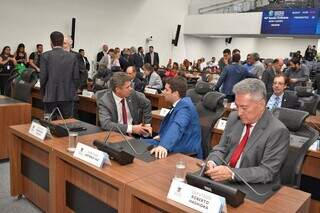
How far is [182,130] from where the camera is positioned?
2465 mm

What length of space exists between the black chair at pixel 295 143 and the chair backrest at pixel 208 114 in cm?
59

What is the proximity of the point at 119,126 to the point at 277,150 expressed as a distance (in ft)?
4.46

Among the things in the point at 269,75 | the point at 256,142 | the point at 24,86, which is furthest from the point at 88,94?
the point at 256,142

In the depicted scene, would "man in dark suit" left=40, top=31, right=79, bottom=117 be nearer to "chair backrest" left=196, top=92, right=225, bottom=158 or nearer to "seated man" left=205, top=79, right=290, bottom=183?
"chair backrest" left=196, top=92, right=225, bottom=158

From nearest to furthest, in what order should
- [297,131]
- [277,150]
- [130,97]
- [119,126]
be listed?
[277,150] < [297,131] < [119,126] < [130,97]

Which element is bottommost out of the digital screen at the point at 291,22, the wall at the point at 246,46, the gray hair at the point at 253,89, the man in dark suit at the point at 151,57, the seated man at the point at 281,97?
the seated man at the point at 281,97

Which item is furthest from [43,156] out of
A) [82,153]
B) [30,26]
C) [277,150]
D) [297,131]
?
[30,26]

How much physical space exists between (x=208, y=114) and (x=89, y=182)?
127 cm

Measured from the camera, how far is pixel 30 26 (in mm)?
9438

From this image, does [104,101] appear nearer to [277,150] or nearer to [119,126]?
[119,126]

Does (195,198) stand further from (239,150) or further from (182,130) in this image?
(182,130)

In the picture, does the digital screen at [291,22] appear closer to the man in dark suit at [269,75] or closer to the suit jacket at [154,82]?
the man in dark suit at [269,75]

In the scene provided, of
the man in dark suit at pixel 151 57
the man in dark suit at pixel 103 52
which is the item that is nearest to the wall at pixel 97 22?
the man in dark suit at pixel 103 52

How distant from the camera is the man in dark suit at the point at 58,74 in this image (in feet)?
11.8
